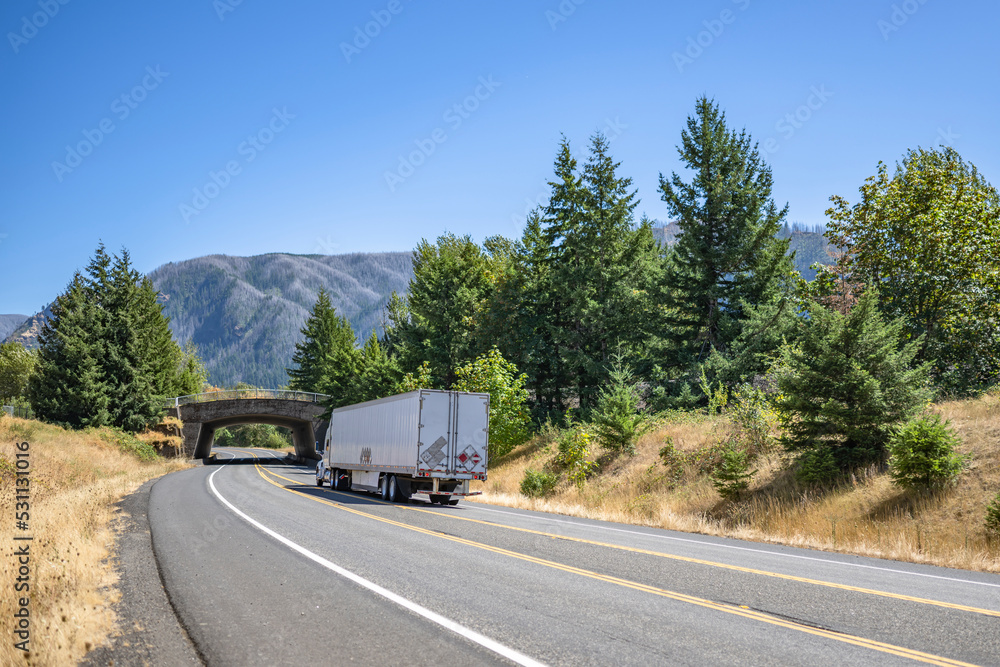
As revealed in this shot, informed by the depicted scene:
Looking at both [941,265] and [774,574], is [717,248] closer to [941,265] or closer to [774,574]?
[941,265]

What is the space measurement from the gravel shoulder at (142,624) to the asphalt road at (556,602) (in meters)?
0.18

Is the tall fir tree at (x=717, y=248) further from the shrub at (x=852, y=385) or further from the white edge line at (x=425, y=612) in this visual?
the white edge line at (x=425, y=612)

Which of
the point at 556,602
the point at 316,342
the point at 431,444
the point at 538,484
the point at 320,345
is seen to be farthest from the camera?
the point at 316,342

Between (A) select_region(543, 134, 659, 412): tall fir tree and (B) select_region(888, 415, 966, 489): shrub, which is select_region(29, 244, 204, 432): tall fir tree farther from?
(B) select_region(888, 415, 966, 489): shrub

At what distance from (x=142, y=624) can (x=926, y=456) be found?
13218mm

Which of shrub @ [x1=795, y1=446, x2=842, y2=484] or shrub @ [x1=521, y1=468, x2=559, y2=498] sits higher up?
shrub @ [x1=795, y1=446, x2=842, y2=484]

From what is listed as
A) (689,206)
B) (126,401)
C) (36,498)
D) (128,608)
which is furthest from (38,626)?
(126,401)

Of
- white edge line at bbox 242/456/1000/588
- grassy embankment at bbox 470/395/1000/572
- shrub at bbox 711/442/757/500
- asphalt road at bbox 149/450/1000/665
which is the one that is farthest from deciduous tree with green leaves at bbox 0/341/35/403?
shrub at bbox 711/442/757/500

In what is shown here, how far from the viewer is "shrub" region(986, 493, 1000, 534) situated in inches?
Answer: 420

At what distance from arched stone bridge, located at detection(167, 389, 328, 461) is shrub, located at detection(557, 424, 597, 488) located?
3453cm

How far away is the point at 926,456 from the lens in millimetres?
12414

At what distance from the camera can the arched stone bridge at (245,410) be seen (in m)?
58.0

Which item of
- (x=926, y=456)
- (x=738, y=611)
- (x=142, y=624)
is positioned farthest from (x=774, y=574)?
(x=142, y=624)

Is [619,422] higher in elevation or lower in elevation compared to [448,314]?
lower
